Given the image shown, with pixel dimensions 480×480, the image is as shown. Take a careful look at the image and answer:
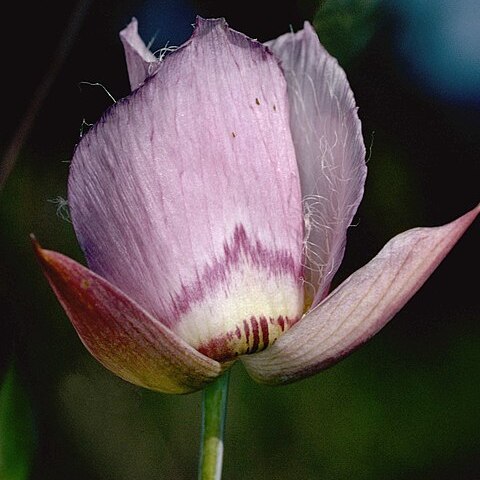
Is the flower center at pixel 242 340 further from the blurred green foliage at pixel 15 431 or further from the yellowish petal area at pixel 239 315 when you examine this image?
the blurred green foliage at pixel 15 431

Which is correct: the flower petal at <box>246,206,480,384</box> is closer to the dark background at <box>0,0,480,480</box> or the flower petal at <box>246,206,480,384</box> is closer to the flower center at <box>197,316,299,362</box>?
the flower center at <box>197,316,299,362</box>

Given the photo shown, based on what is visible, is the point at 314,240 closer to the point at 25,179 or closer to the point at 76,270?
the point at 76,270

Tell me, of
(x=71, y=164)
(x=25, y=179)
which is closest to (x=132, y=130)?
(x=71, y=164)

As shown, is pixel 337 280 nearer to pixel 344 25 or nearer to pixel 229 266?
pixel 344 25

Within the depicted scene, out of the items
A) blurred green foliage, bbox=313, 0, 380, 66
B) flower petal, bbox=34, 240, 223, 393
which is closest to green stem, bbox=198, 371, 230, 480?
flower petal, bbox=34, 240, 223, 393

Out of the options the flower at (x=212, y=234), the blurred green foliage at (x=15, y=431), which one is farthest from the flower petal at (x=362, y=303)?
the blurred green foliage at (x=15, y=431)

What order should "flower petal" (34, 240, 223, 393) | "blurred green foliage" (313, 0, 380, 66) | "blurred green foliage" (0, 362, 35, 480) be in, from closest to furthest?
"flower petal" (34, 240, 223, 393), "blurred green foliage" (0, 362, 35, 480), "blurred green foliage" (313, 0, 380, 66)

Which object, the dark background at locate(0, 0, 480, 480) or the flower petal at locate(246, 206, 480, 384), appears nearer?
the flower petal at locate(246, 206, 480, 384)
